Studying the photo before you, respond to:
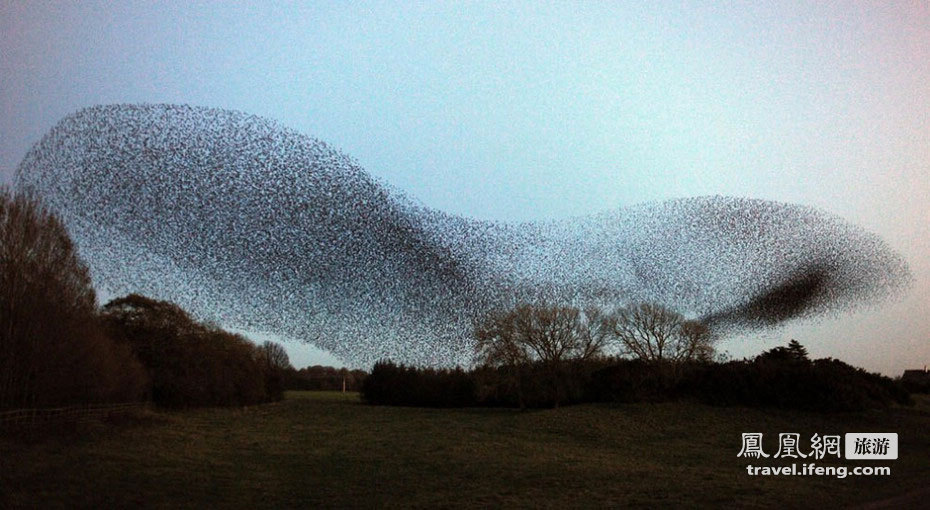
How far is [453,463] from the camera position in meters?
19.7

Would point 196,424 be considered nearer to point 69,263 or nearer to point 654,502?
point 69,263

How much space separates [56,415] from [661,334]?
92.1 feet

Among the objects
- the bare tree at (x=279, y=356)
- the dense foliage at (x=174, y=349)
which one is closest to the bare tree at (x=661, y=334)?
the dense foliage at (x=174, y=349)

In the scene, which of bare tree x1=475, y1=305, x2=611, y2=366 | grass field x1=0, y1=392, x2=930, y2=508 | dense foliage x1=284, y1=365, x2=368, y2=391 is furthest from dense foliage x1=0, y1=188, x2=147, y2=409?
dense foliage x1=284, y1=365, x2=368, y2=391

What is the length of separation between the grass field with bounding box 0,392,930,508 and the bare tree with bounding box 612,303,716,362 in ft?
13.2

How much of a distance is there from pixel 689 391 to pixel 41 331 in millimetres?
29553

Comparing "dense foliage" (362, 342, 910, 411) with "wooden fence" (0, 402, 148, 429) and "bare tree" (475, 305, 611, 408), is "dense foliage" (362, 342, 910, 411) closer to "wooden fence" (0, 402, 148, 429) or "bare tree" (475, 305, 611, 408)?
"bare tree" (475, 305, 611, 408)

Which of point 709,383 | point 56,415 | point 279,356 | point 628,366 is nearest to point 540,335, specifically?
point 628,366

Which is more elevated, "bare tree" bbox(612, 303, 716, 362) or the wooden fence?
"bare tree" bbox(612, 303, 716, 362)

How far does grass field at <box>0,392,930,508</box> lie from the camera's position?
1360cm

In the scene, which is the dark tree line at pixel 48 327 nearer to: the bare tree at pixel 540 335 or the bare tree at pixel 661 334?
the bare tree at pixel 540 335

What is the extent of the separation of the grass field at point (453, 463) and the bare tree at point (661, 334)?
4030 millimetres

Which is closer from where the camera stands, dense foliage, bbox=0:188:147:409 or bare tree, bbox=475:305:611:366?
dense foliage, bbox=0:188:147:409

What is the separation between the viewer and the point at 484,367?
3978cm
